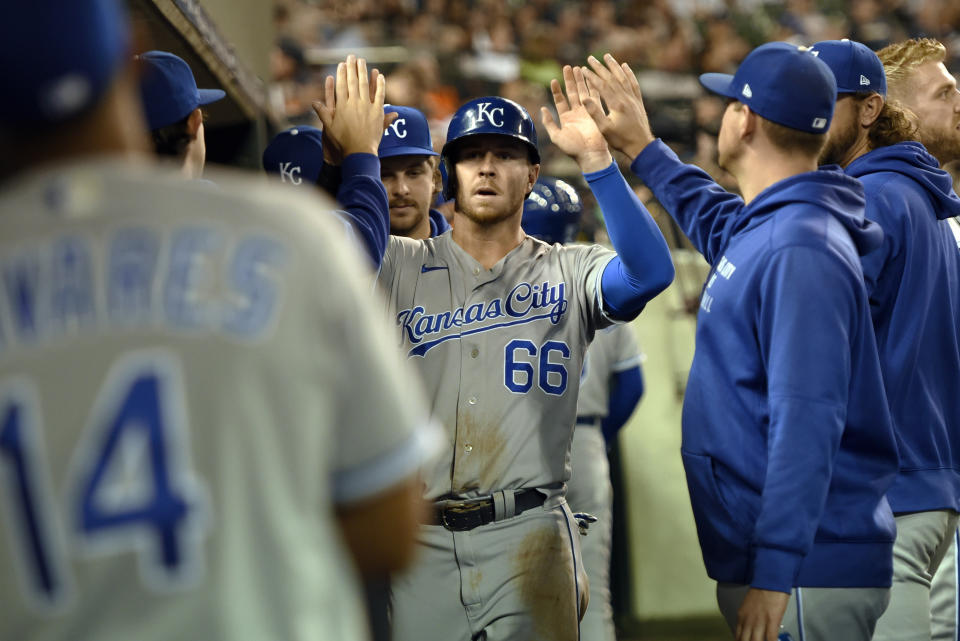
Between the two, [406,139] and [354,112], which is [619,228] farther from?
[406,139]

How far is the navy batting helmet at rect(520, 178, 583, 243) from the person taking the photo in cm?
487

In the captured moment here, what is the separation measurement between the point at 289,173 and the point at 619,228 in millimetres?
1430

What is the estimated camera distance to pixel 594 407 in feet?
16.4

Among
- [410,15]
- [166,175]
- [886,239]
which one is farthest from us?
[410,15]

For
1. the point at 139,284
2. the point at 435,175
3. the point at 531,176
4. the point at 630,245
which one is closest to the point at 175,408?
the point at 139,284

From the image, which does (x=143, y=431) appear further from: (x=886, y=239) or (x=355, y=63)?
(x=886, y=239)

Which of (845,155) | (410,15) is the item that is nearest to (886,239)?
(845,155)

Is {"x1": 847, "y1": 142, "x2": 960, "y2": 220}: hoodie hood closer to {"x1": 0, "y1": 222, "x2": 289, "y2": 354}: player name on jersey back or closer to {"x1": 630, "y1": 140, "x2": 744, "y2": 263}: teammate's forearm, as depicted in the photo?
{"x1": 630, "y1": 140, "x2": 744, "y2": 263}: teammate's forearm

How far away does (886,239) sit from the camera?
10.1 ft

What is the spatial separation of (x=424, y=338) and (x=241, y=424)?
2.19 metres

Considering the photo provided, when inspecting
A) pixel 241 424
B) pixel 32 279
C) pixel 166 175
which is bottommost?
pixel 241 424

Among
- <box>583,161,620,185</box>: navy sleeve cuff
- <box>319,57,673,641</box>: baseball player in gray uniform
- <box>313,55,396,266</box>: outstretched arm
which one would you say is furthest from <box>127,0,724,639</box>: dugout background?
<box>583,161,620,185</box>: navy sleeve cuff

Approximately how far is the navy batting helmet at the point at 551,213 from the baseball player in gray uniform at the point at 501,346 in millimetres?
1340

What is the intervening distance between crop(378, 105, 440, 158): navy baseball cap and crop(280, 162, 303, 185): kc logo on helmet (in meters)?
0.52
